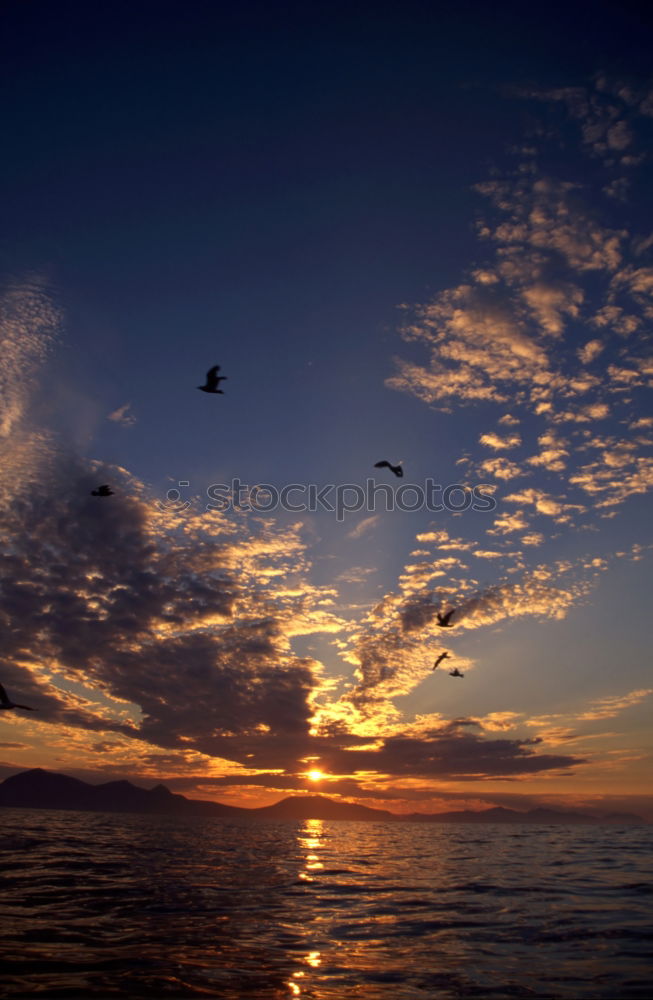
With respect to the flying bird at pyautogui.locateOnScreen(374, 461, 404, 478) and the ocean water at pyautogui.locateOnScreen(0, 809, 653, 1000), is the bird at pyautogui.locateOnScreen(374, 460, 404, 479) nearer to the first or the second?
the flying bird at pyautogui.locateOnScreen(374, 461, 404, 478)

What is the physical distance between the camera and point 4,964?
41.5 ft

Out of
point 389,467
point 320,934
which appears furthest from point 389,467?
point 320,934

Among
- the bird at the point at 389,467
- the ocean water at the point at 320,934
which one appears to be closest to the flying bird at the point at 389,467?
the bird at the point at 389,467

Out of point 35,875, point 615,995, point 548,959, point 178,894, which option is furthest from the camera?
point 35,875

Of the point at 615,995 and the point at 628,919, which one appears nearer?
the point at 615,995

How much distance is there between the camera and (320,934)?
1678 cm

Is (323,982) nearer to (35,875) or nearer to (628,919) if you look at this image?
(628,919)

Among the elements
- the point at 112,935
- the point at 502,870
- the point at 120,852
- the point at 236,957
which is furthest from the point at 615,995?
the point at 120,852

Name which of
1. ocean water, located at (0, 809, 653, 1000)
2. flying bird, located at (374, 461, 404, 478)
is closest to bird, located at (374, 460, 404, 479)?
flying bird, located at (374, 461, 404, 478)

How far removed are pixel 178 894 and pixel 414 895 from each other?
988 cm

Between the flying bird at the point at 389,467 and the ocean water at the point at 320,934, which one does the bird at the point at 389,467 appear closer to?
the flying bird at the point at 389,467

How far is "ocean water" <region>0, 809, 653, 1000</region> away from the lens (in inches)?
471

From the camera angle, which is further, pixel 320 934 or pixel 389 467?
pixel 389 467

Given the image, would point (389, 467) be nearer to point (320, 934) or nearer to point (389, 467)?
point (389, 467)
